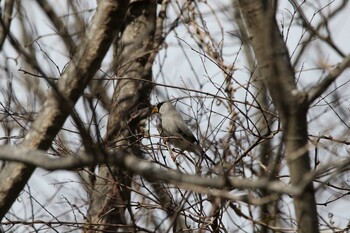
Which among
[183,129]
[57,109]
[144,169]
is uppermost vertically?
[183,129]

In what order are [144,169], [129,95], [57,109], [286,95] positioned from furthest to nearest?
1. [129,95]
2. [57,109]
3. [286,95]
4. [144,169]

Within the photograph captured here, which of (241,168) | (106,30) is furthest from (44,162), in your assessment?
(241,168)

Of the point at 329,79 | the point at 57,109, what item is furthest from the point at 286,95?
the point at 57,109

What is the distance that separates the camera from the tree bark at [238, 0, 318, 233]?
2494 millimetres

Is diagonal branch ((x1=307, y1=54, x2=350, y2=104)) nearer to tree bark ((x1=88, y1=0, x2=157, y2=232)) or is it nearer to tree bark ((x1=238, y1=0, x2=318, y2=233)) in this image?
tree bark ((x1=238, y1=0, x2=318, y2=233))

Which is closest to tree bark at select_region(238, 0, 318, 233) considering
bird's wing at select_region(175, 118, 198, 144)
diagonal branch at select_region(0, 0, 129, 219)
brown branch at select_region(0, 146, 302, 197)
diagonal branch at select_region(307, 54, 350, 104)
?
diagonal branch at select_region(307, 54, 350, 104)

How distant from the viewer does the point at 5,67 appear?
14.8ft

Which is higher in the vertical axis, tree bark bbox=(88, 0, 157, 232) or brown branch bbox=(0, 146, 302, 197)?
tree bark bbox=(88, 0, 157, 232)

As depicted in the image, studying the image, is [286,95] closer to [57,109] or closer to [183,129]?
[57,109]

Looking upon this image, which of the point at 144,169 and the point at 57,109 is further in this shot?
the point at 57,109

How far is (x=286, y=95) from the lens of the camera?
2.49 meters

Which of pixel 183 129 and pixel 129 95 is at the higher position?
pixel 183 129

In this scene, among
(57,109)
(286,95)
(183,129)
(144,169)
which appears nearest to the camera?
(144,169)

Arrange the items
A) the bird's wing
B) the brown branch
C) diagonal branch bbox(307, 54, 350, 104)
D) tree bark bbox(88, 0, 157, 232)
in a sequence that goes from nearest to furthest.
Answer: the brown branch < diagonal branch bbox(307, 54, 350, 104) < tree bark bbox(88, 0, 157, 232) < the bird's wing
